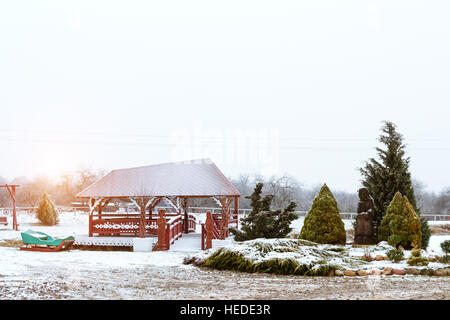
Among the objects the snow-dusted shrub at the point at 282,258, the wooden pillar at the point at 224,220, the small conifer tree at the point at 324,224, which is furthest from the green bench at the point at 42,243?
the small conifer tree at the point at 324,224

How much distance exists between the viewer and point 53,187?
58.6 metres

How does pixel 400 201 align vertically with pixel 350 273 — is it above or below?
above

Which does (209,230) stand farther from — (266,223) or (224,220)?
(266,223)

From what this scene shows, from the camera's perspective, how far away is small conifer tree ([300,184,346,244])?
48.4ft

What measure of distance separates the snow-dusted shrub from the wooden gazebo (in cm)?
553

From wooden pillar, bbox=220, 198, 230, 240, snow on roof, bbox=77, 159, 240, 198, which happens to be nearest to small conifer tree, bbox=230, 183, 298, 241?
wooden pillar, bbox=220, 198, 230, 240

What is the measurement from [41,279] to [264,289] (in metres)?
4.38

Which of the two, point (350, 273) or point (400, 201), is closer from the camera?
point (350, 273)

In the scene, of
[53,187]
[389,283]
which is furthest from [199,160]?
[53,187]

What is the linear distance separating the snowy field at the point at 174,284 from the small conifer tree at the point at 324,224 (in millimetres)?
4092

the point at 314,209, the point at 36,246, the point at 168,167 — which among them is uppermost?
the point at 168,167

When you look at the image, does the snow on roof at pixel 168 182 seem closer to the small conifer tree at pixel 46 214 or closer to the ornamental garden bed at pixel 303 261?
the ornamental garden bed at pixel 303 261
